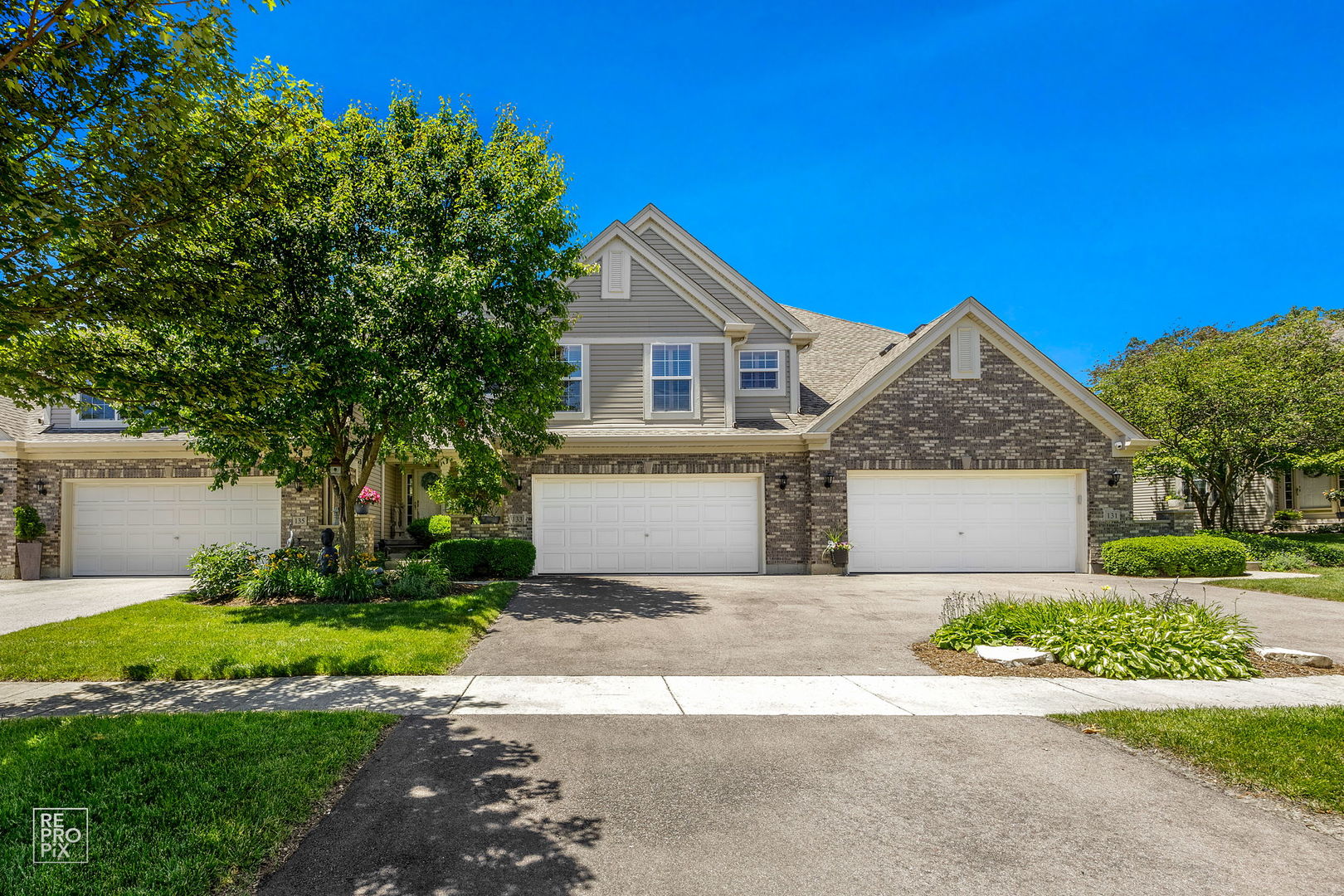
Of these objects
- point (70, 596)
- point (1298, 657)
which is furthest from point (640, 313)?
point (1298, 657)

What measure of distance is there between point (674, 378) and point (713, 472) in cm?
249

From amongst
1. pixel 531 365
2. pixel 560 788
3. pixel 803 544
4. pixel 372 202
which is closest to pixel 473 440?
pixel 531 365

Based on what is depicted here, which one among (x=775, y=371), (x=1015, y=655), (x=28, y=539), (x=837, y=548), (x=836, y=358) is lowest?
(x=1015, y=655)

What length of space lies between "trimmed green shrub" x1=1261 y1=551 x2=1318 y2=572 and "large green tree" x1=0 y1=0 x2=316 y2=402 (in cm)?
2280

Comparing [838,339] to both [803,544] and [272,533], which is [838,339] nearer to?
[803,544]

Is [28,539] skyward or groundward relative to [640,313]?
groundward

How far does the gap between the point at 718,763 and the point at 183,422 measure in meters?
8.01

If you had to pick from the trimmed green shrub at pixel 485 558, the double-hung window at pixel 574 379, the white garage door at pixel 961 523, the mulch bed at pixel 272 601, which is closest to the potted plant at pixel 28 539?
the mulch bed at pixel 272 601

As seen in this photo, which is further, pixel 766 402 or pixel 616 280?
pixel 766 402

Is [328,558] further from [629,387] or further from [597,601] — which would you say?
[629,387]

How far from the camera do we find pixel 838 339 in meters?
22.2

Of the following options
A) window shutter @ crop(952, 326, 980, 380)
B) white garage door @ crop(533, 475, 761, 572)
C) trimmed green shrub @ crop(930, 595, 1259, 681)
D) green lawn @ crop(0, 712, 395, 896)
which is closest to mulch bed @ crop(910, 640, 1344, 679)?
trimmed green shrub @ crop(930, 595, 1259, 681)

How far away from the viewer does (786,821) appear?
4066mm

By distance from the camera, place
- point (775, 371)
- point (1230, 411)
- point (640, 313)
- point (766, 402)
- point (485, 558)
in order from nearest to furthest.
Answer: point (485, 558) < point (640, 313) < point (766, 402) < point (775, 371) < point (1230, 411)
